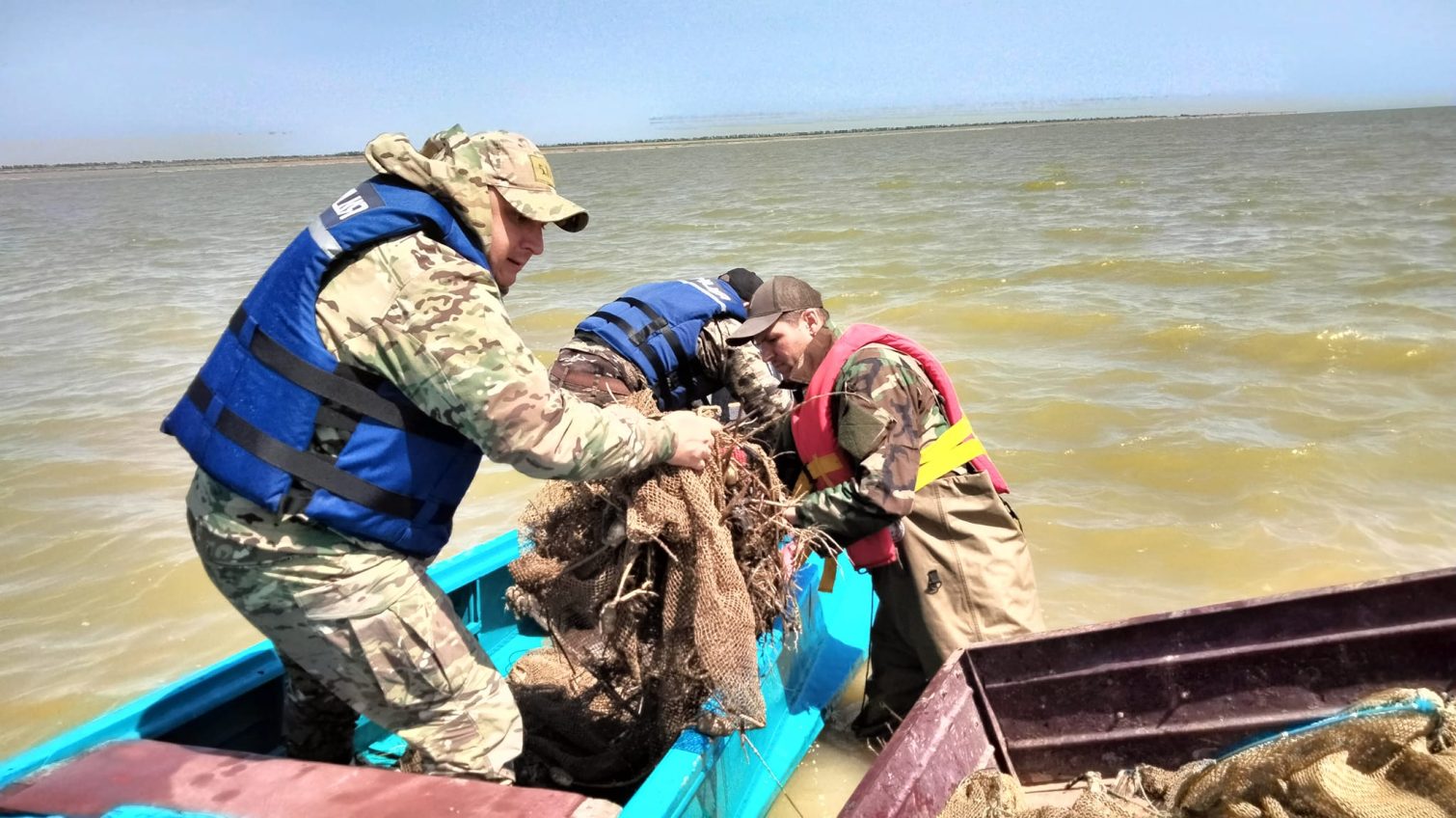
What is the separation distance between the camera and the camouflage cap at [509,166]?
2.71m

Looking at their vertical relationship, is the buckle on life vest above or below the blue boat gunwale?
above

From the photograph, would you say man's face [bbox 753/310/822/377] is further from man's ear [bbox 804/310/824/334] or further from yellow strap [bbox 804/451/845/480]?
yellow strap [bbox 804/451/845/480]

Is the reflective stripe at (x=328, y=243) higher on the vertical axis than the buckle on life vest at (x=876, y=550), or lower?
higher

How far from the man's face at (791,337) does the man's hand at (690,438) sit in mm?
903

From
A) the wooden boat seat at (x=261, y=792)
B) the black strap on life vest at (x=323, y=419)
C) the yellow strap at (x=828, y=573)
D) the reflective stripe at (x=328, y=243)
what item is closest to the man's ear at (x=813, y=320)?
the yellow strap at (x=828, y=573)

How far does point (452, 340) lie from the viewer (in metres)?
2.41

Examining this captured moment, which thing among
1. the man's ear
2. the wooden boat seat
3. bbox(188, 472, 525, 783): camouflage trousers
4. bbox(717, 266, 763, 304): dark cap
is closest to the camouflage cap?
bbox(188, 472, 525, 783): camouflage trousers

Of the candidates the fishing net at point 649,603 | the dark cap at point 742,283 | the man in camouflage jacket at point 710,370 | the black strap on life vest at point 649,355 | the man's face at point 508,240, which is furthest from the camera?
the dark cap at point 742,283

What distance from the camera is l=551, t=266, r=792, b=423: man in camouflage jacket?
448 cm

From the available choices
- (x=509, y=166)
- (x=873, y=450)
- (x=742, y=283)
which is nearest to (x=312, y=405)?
(x=509, y=166)

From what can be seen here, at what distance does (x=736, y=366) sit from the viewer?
4930 millimetres

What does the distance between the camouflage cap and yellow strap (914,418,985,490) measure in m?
1.66

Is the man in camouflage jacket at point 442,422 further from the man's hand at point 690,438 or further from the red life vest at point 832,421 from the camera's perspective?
the red life vest at point 832,421

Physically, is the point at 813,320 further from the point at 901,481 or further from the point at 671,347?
the point at 671,347
